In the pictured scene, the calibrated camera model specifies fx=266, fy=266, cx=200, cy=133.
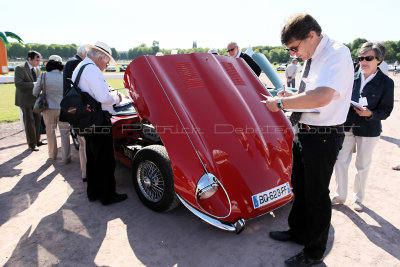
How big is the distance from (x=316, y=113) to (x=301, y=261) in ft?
4.30

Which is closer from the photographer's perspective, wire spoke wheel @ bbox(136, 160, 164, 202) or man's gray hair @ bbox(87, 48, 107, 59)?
wire spoke wheel @ bbox(136, 160, 164, 202)

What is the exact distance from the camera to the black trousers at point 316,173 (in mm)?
2094

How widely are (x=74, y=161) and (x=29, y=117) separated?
1.48 m

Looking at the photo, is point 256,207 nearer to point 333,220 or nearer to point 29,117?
point 333,220

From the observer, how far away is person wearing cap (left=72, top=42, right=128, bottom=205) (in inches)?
122

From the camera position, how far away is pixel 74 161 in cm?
495

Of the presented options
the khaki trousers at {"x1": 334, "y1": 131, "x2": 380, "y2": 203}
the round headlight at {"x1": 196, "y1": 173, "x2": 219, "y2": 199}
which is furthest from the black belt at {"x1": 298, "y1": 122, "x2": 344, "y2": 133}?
the khaki trousers at {"x1": 334, "y1": 131, "x2": 380, "y2": 203}

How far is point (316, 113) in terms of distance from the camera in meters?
2.09

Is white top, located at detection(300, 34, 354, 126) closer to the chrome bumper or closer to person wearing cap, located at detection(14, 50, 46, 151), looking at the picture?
the chrome bumper

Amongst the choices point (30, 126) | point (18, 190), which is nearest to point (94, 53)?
point (18, 190)

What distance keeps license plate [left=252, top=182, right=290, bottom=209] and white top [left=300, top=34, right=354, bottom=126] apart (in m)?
0.88

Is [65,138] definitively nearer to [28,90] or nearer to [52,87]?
[52,87]

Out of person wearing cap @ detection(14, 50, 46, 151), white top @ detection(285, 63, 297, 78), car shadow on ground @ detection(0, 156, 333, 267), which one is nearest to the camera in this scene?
car shadow on ground @ detection(0, 156, 333, 267)

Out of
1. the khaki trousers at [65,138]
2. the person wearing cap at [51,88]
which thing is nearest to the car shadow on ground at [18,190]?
the khaki trousers at [65,138]
